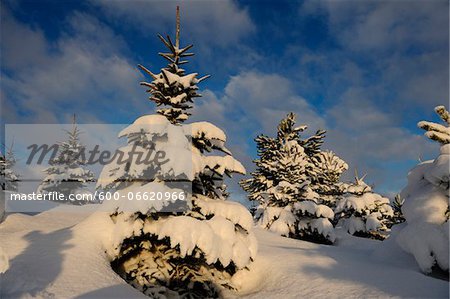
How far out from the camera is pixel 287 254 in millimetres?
10836

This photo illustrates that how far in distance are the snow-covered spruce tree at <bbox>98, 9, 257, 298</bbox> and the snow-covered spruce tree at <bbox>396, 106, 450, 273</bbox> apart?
4386 mm

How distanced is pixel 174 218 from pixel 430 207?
6.94m

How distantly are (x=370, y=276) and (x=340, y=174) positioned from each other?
23.0 m

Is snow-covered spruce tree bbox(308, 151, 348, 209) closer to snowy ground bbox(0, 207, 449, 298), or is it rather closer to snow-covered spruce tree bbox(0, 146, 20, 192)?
snowy ground bbox(0, 207, 449, 298)

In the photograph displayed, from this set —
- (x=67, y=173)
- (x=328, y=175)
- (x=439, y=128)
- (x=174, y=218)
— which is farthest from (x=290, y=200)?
(x=67, y=173)

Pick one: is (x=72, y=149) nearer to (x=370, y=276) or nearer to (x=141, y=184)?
(x=141, y=184)

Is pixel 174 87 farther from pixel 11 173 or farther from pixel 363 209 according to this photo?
pixel 11 173

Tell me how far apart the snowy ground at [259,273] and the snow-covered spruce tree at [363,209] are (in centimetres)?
1250

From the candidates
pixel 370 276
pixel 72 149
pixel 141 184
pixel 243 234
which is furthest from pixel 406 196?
pixel 72 149

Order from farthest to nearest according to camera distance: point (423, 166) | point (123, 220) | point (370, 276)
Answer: point (423, 166) < point (123, 220) < point (370, 276)

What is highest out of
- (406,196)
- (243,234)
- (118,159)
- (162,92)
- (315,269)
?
(162,92)

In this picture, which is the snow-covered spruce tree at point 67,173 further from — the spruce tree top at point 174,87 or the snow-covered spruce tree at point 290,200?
the spruce tree top at point 174,87

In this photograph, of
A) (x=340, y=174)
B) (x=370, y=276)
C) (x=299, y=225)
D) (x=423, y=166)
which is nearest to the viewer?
(x=370, y=276)

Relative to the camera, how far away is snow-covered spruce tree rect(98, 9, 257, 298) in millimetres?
8281
